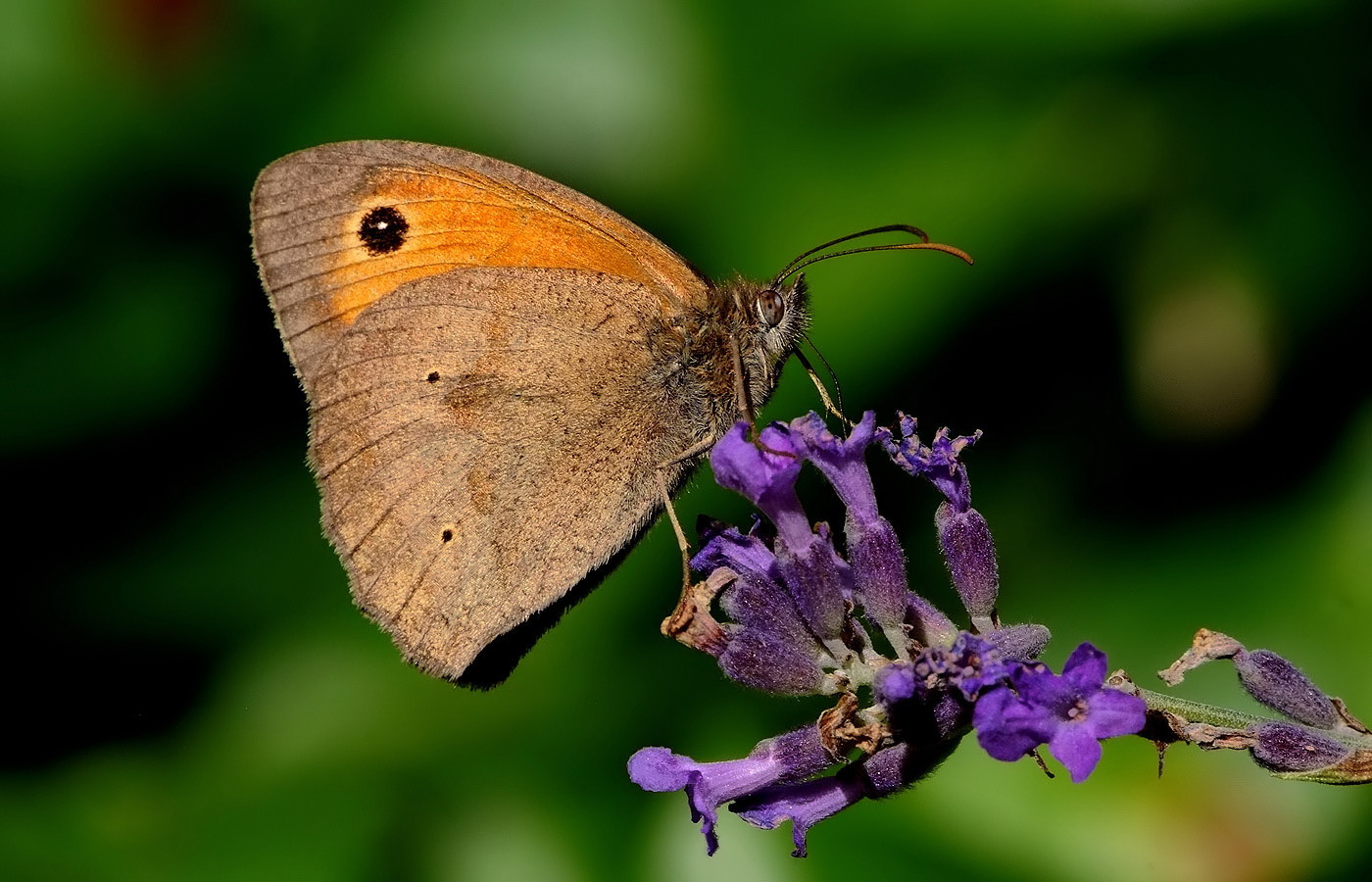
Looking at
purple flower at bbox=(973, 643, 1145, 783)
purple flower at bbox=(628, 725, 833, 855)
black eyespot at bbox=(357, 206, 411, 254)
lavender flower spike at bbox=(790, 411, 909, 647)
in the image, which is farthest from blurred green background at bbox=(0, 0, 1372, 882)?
purple flower at bbox=(973, 643, 1145, 783)

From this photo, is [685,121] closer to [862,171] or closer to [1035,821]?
[862,171]

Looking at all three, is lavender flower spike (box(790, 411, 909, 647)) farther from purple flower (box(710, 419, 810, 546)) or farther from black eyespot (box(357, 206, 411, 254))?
black eyespot (box(357, 206, 411, 254))

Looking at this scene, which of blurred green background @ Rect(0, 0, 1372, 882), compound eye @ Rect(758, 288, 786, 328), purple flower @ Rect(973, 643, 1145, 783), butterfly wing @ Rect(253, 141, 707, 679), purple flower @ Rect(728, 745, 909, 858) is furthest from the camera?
blurred green background @ Rect(0, 0, 1372, 882)

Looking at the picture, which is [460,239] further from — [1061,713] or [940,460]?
[1061,713]

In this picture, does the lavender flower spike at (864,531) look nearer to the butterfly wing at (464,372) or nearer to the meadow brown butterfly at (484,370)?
the meadow brown butterfly at (484,370)

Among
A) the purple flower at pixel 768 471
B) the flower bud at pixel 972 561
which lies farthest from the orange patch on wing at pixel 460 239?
the flower bud at pixel 972 561

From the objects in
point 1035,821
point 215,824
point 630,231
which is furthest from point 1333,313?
point 215,824

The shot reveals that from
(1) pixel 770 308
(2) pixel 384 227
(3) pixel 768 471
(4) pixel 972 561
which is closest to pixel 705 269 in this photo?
(1) pixel 770 308
